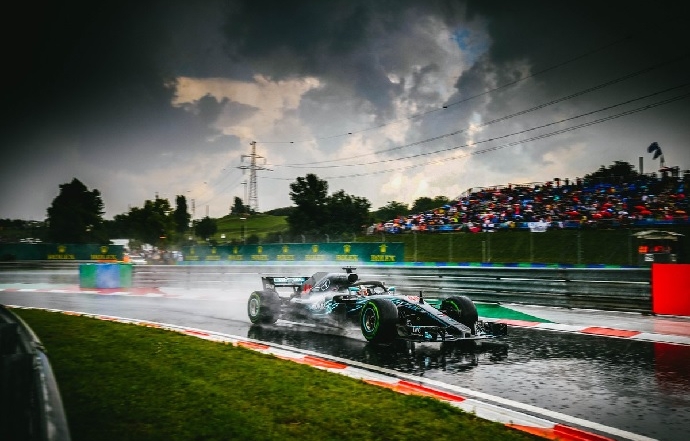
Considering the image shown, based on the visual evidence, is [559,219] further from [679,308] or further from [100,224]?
[100,224]

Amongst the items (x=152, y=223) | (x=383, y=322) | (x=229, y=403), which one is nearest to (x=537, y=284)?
(x=383, y=322)

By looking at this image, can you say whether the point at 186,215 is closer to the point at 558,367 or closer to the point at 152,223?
the point at 152,223

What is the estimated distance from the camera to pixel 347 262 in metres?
27.4

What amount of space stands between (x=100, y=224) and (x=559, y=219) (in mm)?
91592

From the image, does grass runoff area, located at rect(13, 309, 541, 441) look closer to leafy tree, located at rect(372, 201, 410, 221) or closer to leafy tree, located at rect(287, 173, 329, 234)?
leafy tree, located at rect(287, 173, 329, 234)

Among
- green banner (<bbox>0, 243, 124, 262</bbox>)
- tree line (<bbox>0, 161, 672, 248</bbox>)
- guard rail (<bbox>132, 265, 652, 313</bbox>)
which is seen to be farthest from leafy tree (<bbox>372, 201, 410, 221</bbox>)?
guard rail (<bbox>132, 265, 652, 313</bbox>)

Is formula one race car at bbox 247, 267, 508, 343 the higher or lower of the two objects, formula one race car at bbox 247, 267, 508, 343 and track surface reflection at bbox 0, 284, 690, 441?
the higher

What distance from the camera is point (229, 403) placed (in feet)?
15.6

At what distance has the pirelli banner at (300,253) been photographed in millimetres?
26469

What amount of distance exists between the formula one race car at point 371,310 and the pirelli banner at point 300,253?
1557 centimetres

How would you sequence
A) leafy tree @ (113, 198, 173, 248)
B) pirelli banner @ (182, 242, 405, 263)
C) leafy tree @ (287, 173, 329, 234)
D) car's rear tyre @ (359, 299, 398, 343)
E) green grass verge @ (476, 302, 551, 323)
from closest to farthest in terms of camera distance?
car's rear tyre @ (359, 299, 398, 343) < green grass verge @ (476, 302, 551, 323) < pirelli banner @ (182, 242, 405, 263) < leafy tree @ (287, 173, 329, 234) < leafy tree @ (113, 198, 173, 248)

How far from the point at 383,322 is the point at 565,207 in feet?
72.5

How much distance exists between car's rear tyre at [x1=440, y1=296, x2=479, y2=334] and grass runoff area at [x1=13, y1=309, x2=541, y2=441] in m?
3.13

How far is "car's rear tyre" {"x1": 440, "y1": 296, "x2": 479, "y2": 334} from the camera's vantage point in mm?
8492
